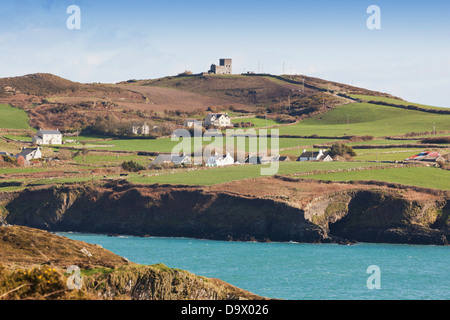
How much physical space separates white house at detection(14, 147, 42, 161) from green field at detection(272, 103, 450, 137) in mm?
45243

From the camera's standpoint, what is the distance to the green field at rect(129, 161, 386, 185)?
90387 millimetres

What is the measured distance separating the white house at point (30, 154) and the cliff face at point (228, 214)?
24.1 meters

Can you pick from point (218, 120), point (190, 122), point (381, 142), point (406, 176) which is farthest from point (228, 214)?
point (190, 122)

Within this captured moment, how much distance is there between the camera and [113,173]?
101m

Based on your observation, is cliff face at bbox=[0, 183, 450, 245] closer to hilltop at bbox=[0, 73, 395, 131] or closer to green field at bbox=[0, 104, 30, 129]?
hilltop at bbox=[0, 73, 395, 131]

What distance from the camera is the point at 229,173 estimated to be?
9406 cm

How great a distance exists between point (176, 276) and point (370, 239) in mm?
49913

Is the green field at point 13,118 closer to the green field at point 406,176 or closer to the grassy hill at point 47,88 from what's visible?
the grassy hill at point 47,88

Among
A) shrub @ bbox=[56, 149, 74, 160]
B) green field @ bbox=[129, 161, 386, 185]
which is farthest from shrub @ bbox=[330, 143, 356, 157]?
shrub @ bbox=[56, 149, 74, 160]

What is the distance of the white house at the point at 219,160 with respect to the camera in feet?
354

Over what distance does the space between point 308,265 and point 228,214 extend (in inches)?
804
